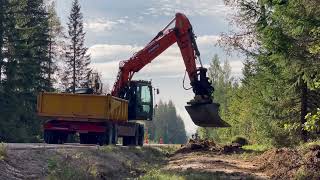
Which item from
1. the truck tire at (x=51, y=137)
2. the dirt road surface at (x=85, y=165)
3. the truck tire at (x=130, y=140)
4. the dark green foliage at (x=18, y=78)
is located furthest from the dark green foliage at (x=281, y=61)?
the dark green foliage at (x=18, y=78)

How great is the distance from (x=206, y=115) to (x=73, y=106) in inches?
229

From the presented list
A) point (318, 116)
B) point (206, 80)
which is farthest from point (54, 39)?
point (318, 116)

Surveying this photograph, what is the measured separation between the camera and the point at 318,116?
30.5 ft

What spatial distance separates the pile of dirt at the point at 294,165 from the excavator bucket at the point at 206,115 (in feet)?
15.9

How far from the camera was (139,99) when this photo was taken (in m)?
28.8

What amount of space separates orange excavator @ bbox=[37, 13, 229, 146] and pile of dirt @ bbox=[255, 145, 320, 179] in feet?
18.6

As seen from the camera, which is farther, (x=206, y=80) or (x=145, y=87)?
(x=145, y=87)

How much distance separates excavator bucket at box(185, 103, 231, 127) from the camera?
75.8 feet

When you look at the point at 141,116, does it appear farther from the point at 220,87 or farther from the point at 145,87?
the point at 220,87

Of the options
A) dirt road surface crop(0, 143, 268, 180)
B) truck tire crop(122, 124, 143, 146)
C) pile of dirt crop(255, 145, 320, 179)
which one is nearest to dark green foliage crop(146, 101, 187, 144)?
truck tire crop(122, 124, 143, 146)

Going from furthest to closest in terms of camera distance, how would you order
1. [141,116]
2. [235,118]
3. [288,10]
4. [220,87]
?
[220,87] → [235,118] → [141,116] → [288,10]

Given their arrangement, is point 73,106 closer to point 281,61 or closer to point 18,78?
point 281,61

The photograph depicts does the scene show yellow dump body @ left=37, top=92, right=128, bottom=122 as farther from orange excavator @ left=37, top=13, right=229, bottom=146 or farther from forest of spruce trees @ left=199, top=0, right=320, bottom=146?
forest of spruce trees @ left=199, top=0, right=320, bottom=146

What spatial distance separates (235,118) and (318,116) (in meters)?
47.7
